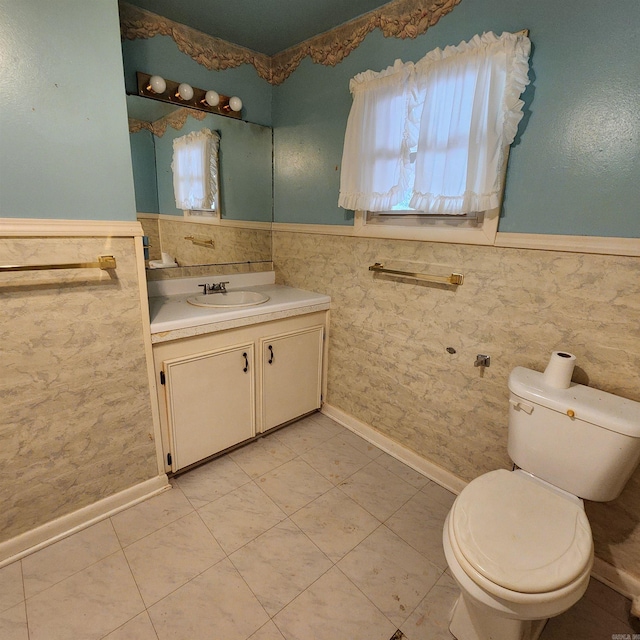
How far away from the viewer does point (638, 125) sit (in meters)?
1.09

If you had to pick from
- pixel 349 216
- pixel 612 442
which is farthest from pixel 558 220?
pixel 349 216

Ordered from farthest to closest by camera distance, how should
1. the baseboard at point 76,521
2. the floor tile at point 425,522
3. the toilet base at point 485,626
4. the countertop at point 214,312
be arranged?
1. the countertop at point 214,312
2. the floor tile at point 425,522
3. the baseboard at point 76,521
4. the toilet base at point 485,626

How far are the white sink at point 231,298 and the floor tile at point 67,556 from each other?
3.73 feet

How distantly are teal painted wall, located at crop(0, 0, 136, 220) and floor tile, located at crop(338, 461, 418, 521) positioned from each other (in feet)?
5.43

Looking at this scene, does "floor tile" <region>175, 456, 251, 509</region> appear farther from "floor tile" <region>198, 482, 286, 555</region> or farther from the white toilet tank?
the white toilet tank

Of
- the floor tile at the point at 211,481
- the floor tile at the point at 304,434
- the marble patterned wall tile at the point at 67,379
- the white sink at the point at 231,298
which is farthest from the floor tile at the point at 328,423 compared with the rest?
the marble patterned wall tile at the point at 67,379

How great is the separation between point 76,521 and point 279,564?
89cm

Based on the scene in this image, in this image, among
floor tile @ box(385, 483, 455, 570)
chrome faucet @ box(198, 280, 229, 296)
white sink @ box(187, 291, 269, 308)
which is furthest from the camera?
chrome faucet @ box(198, 280, 229, 296)

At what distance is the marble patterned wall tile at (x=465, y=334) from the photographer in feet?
4.05

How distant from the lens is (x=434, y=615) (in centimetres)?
123

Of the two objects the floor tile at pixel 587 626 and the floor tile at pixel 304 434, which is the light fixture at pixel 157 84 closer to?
the floor tile at pixel 304 434

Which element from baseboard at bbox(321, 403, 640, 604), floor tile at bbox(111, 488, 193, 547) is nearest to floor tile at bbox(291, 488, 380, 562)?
baseboard at bbox(321, 403, 640, 604)

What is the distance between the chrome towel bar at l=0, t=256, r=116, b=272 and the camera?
1.14 meters

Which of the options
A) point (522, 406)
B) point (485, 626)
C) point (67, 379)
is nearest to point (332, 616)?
point (485, 626)
